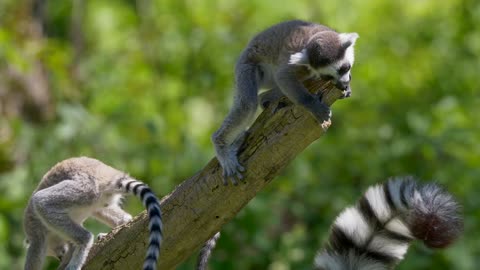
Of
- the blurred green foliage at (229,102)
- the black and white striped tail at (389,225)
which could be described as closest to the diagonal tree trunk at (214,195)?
the black and white striped tail at (389,225)

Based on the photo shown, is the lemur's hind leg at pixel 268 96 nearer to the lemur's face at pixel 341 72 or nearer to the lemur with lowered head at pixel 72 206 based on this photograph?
the lemur's face at pixel 341 72

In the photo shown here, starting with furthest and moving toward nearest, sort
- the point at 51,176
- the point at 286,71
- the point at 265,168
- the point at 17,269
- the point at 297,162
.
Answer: the point at 297,162
the point at 17,269
the point at 51,176
the point at 286,71
the point at 265,168

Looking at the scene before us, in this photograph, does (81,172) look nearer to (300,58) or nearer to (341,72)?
(300,58)

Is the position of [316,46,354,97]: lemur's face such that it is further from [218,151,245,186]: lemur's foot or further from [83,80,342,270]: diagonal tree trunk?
[218,151,245,186]: lemur's foot

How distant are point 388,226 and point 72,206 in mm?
1680

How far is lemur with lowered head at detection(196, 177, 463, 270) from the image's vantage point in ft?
11.4

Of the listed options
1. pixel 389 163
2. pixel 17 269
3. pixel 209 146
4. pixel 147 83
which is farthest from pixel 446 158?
pixel 17 269

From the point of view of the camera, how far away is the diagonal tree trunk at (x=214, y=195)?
3.49 meters

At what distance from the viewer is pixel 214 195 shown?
3.62 meters

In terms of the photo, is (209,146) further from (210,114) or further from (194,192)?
(194,192)

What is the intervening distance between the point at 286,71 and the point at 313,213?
2947 mm

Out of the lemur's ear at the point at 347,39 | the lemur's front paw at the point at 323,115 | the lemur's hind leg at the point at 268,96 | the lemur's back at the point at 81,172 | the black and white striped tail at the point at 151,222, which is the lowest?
the black and white striped tail at the point at 151,222

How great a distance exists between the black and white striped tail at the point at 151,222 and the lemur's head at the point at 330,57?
1.00 meters

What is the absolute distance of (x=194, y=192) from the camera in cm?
364
